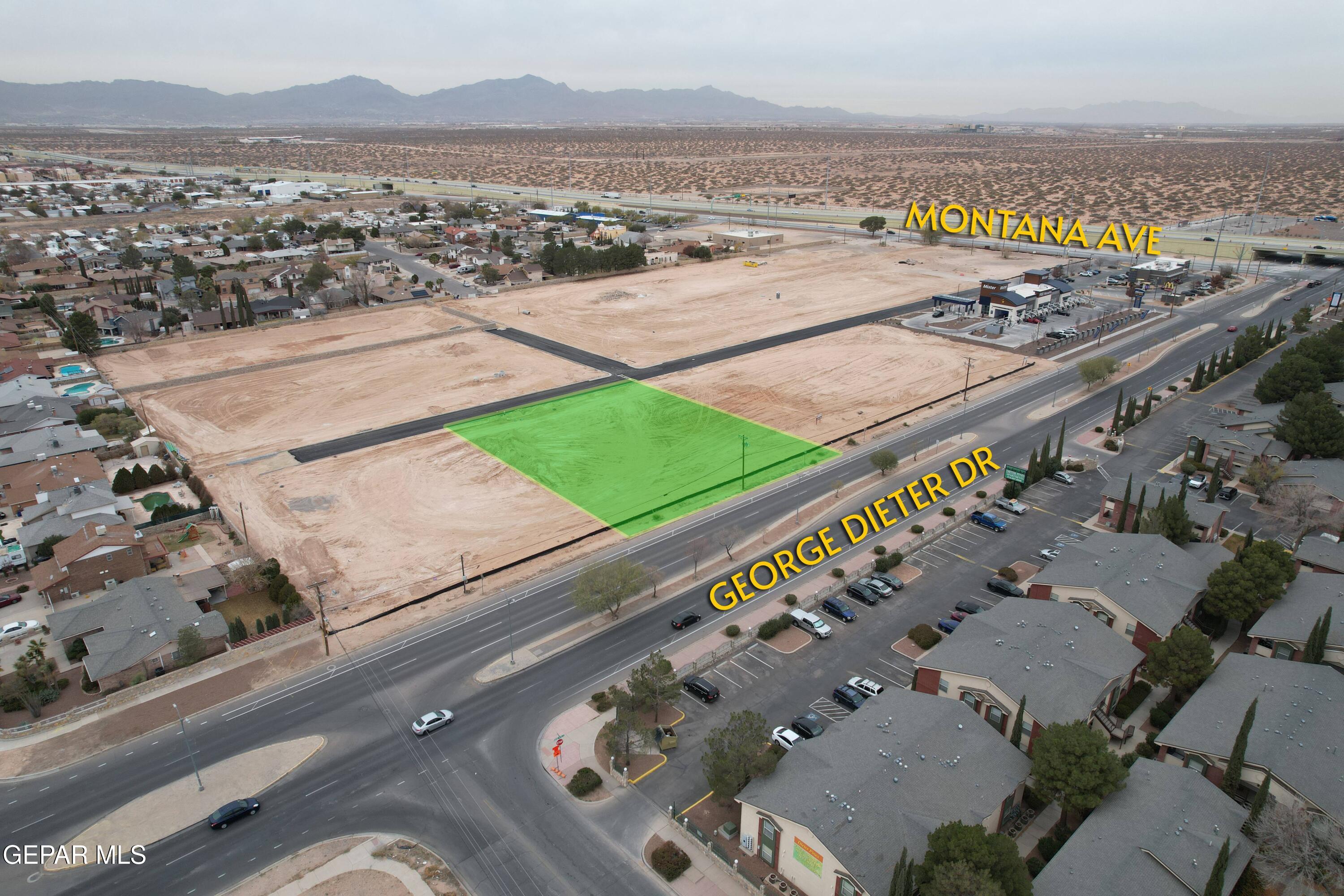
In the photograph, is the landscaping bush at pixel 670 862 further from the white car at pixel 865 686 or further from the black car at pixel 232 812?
the black car at pixel 232 812

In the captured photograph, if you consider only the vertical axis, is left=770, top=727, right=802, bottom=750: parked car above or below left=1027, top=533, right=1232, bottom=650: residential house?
below

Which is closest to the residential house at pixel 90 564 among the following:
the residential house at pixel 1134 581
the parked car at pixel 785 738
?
the parked car at pixel 785 738

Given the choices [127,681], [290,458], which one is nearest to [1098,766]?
[127,681]

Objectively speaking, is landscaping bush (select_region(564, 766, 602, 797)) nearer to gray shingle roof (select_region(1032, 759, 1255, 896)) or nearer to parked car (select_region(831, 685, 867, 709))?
parked car (select_region(831, 685, 867, 709))

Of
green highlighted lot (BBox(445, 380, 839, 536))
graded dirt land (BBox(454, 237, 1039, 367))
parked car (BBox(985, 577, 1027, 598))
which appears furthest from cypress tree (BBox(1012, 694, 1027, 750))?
graded dirt land (BBox(454, 237, 1039, 367))

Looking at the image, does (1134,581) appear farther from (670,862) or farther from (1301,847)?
(670,862)

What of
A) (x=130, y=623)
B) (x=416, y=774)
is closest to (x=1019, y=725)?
(x=416, y=774)
